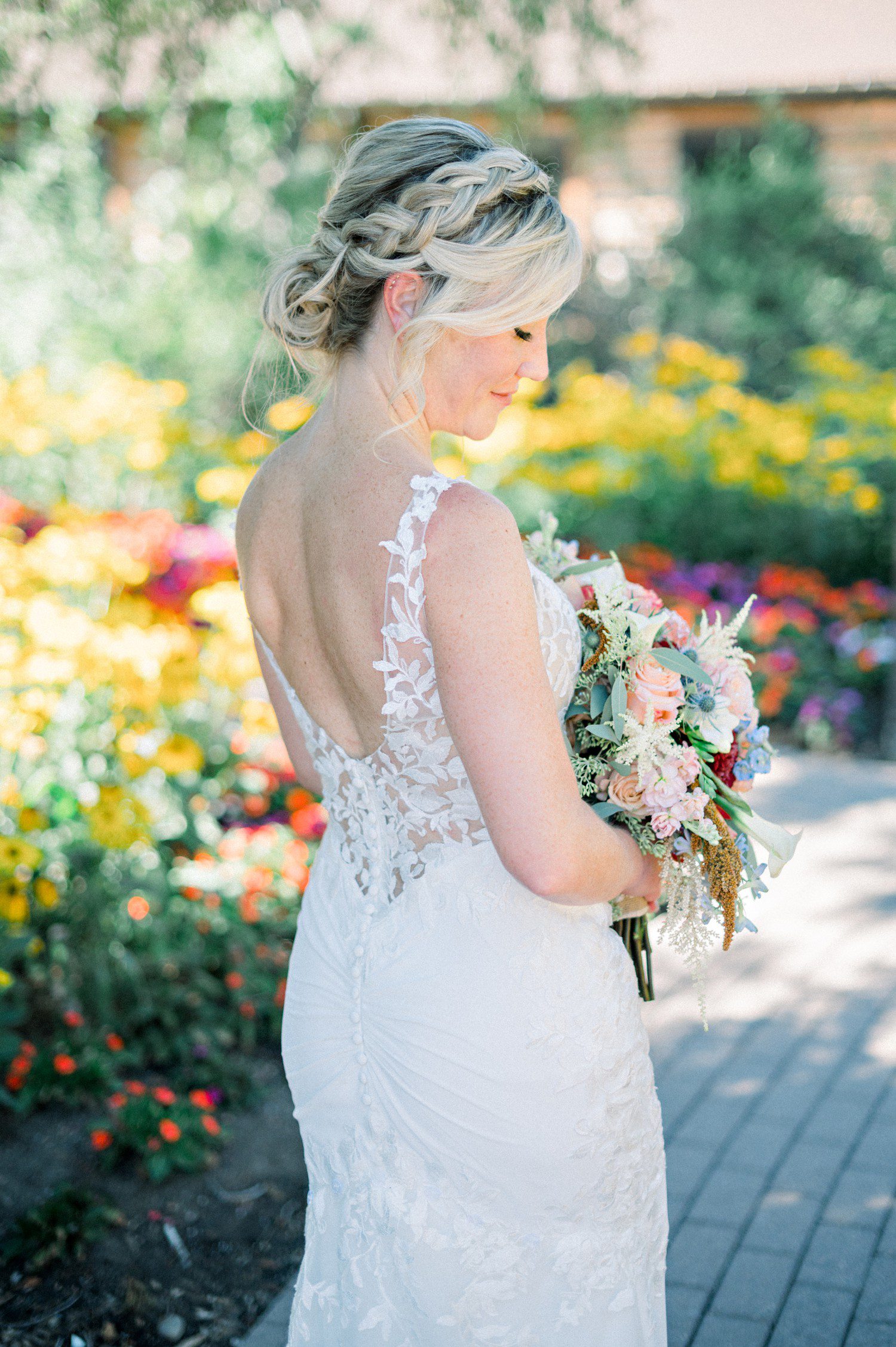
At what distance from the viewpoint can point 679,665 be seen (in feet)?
5.82

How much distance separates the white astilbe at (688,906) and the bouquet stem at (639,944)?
0.51ft

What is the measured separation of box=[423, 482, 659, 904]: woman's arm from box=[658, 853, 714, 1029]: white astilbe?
350 millimetres

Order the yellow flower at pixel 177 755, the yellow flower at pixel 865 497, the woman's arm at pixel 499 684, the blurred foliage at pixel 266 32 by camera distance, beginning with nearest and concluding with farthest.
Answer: the woman's arm at pixel 499 684, the yellow flower at pixel 177 755, the blurred foliage at pixel 266 32, the yellow flower at pixel 865 497

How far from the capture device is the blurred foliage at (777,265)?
1295 cm

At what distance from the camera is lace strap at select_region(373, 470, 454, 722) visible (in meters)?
1.46

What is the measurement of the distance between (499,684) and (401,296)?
0.54m

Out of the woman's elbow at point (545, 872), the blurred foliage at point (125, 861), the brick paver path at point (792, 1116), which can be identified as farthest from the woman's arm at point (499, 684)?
the blurred foliage at point (125, 861)

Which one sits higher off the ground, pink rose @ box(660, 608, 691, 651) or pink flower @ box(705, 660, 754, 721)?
pink rose @ box(660, 608, 691, 651)

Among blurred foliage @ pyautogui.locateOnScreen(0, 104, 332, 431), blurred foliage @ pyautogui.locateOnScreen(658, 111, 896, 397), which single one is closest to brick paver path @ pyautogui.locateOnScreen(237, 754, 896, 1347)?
blurred foliage @ pyautogui.locateOnScreen(0, 104, 332, 431)

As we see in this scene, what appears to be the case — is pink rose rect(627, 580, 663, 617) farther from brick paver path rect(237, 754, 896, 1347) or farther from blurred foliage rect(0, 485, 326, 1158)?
blurred foliage rect(0, 485, 326, 1158)

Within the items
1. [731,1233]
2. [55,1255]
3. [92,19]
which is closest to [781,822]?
[731,1233]

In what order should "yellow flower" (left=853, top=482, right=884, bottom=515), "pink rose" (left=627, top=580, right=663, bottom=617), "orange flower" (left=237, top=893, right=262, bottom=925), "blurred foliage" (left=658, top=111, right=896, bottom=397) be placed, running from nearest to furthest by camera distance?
"pink rose" (left=627, top=580, right=663, bottom=617)
"orange flower" (left=237, top=893, right=262, bottom=925)
"yellow flower" (left=853, top=482, right=884, bottom=515)
"blurred foliage" (left=658, top=111, right=896, bottom=397)

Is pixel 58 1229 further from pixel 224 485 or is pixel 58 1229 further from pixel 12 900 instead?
pixel 224 485

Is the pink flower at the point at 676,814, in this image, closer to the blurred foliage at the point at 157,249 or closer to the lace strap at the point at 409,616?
the lace strap at the point at 409,616
